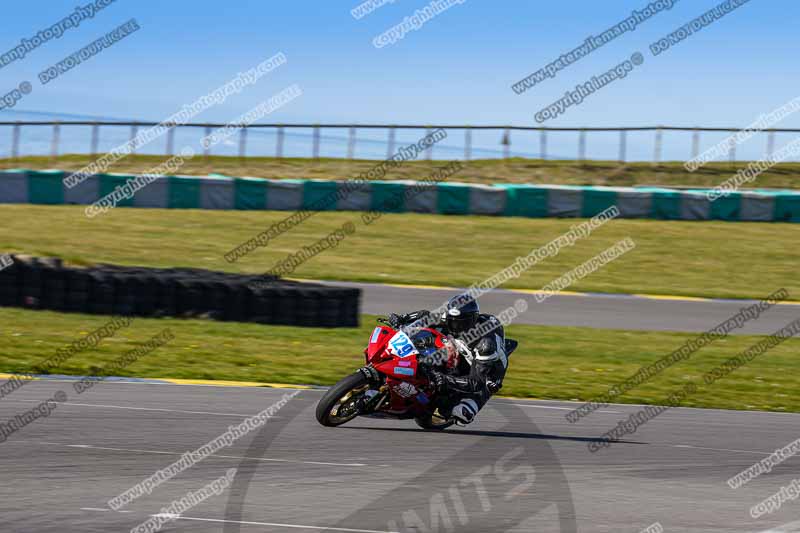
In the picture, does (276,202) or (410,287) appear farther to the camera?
(276,202)

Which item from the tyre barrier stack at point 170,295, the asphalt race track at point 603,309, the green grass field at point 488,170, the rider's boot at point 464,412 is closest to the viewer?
the rider's boot at point 464,412

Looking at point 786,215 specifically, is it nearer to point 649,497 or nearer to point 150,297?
point 150,297

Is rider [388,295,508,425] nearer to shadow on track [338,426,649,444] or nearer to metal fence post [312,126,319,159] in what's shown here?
shadow on track [338,426,649,444]

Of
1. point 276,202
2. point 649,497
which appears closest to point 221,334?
point 649,497

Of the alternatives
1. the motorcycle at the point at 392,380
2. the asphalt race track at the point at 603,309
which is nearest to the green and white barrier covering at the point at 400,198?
the asphalt race track at the point at 603,309

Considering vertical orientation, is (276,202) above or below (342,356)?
above

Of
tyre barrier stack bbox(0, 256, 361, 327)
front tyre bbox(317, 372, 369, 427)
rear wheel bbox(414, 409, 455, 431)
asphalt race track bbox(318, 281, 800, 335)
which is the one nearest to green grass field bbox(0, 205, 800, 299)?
asphalt race track bbox(318, 281, 800, 335)

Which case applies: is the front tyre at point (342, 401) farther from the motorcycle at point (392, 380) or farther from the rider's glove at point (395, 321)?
the rider's glove at point (395, 321)

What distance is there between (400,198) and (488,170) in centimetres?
693

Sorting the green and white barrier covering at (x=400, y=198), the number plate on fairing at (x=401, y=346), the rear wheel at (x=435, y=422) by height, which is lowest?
the rear wheel at (x=435, y=422)

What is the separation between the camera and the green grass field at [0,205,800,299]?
23.0 m

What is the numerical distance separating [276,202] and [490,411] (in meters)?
18.3

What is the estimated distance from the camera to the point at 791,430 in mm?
11414

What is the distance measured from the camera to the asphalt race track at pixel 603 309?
18.7 meters
